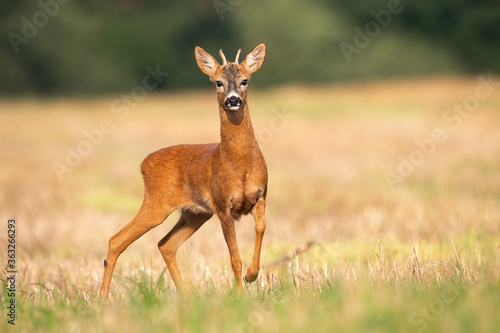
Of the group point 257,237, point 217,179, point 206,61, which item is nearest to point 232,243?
point 257,237

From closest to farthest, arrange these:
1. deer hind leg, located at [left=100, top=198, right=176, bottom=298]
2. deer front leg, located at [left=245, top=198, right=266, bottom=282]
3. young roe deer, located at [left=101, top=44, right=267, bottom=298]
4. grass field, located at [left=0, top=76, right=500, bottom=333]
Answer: grass field, located at [left=0, top=76, right=500, bottom=333], deer front leg, located at [left=245, top=198, right=266, bottom=282], young roe deer, located at [left=101, top=44, right=267, bottom=298], deer hind leg, located at [left=100, top=198, right=176, bottom=298]

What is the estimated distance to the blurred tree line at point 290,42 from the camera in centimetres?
3866

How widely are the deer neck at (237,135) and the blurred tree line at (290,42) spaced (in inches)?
1283

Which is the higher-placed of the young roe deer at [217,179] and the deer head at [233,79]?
the deer head at [233,79]

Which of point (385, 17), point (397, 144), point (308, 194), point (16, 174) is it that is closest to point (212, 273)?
point (308, 194)

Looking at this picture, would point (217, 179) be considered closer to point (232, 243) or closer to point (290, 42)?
point (232, 243)

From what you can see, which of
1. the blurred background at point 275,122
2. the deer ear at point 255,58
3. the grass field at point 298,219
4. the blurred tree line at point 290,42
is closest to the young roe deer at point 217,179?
the deer ear at point 255,58

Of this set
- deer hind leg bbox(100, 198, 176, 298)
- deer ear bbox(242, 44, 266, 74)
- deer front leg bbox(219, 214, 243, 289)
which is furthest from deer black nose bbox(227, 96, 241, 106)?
deer hind leg bbox(100, 198, 176, 298)

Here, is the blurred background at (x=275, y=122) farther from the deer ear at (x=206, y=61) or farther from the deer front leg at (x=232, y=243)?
the deer ear at (x=206, y=61)

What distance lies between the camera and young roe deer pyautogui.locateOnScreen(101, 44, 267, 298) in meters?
5.65

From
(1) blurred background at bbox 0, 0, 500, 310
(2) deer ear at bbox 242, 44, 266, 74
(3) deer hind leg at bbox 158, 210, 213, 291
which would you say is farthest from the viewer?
(1) blurred background at bbox 0, 0, 500, 310

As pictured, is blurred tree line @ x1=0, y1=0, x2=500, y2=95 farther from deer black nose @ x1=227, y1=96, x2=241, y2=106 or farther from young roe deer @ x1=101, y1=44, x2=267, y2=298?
deer black nose @ x1=227, y1=96, x2=241, y2=106

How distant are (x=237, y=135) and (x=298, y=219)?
4.73 metres

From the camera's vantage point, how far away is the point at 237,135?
573cm
